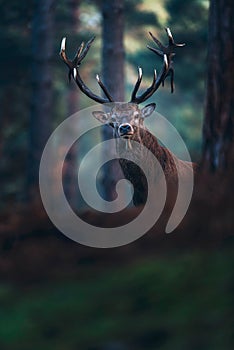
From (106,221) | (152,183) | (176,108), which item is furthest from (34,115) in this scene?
(176,108)

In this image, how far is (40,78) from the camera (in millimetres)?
17812

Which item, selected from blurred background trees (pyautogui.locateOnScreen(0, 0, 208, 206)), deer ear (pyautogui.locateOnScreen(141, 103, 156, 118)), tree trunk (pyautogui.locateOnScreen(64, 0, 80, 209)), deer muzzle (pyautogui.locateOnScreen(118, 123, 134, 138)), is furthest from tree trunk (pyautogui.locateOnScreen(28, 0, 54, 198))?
deer muzzle (pyautogui.locateOnScreen(118, 123, 134, 138))

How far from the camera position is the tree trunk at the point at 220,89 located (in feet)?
31.0

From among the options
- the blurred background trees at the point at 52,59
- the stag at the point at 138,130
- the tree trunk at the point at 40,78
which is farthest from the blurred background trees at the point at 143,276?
the tree trunk at the point at 40,78

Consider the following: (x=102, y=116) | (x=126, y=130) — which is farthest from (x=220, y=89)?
(x=102, y=116)

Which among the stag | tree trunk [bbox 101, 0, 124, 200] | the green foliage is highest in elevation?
tree trunk [bbox 101, 0, 124, 200]

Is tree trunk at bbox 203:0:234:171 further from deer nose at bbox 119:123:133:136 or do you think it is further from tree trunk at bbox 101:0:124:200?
tree trunk at bbox 101:0:124:200

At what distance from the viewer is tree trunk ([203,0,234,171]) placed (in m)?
9.46

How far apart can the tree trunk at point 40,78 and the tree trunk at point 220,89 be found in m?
8.52

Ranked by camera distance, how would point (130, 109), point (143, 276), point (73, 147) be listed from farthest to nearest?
1. point (73, 147)
2. point (130, 109)
3. point (143, 276)

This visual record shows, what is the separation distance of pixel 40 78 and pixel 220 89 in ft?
29.2

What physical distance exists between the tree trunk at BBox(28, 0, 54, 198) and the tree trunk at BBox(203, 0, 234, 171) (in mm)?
8521

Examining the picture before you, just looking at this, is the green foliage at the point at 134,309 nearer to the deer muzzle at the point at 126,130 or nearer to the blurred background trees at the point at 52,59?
the deer muzzle at the point at 126,130

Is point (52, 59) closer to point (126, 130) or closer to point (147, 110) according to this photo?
point (147, 110)
